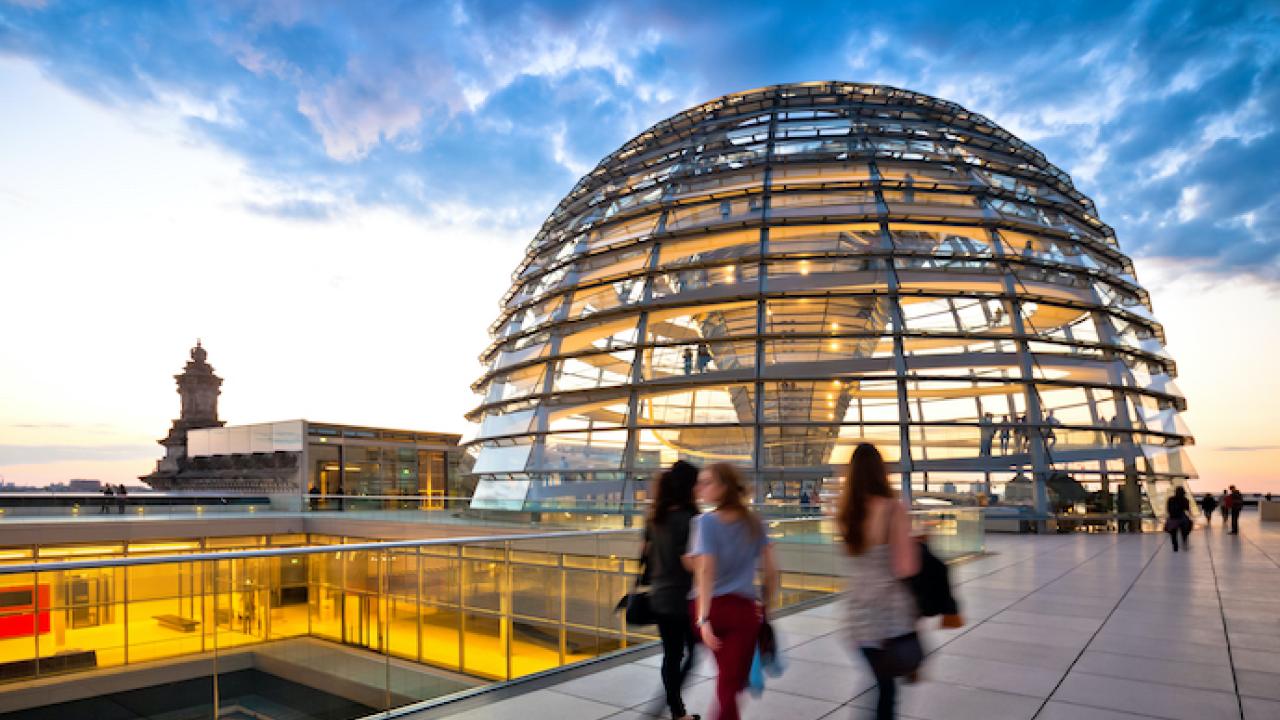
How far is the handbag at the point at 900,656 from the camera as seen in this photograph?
4.60m

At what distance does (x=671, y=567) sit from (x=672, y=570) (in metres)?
0.02

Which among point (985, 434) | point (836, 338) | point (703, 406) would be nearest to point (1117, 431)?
point (985, 434)

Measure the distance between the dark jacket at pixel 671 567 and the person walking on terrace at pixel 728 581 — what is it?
614 millimetres

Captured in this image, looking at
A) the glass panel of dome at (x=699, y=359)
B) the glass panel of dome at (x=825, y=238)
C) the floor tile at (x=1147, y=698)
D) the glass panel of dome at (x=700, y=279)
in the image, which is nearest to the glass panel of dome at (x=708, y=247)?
the glass panel of dome at (x=700, y=279)

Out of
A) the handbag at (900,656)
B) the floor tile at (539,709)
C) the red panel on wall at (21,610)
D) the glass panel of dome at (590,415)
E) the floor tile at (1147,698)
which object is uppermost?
the glass panel of dome at (590,415)

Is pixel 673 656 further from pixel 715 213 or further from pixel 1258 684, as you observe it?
pixel 715 213

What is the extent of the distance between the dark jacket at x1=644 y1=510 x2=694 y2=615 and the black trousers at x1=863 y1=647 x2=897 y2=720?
1.46 m

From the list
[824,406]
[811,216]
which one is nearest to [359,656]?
[824,406]

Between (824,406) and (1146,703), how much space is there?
56.0ft

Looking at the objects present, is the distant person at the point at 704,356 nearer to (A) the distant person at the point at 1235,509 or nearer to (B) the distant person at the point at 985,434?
(B) the distant person at the point at 985,434

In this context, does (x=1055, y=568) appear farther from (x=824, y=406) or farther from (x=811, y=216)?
(x=811, y=216)

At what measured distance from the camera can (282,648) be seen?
21.6 feet

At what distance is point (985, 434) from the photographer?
2350 cm

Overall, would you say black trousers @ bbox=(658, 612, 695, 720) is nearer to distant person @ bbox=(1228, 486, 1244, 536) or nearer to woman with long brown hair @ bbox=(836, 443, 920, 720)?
woman with long brown hair @ bbox=(836, 443, 920, 720)
